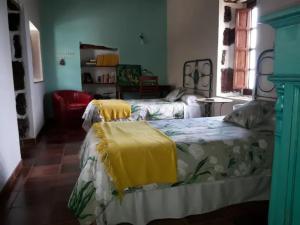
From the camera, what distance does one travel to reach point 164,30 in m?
6.45

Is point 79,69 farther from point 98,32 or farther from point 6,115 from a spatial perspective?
point 6,115

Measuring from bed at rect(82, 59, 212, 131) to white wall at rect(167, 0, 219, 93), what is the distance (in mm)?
243

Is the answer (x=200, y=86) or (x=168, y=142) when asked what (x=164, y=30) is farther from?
(x=168, y=142)

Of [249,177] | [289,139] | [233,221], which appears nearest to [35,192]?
[233,221]

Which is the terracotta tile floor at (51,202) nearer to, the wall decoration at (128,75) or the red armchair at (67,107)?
the red armchair at (67,107)

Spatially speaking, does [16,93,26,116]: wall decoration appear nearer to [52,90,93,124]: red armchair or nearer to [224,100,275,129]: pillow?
[52,90,93,124]: red armchair

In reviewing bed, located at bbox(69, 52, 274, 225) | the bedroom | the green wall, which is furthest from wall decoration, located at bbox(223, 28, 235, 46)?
the green wall

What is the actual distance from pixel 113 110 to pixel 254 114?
2.27m

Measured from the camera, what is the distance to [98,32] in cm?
600

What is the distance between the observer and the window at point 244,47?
3.86 m

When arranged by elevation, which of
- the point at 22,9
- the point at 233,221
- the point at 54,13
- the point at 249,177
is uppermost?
the point at 54,13

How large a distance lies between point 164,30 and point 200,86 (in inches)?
96.2

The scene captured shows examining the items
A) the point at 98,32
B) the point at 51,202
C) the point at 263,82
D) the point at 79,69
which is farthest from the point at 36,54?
the point at 263,82

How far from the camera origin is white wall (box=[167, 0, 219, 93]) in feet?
13.8
